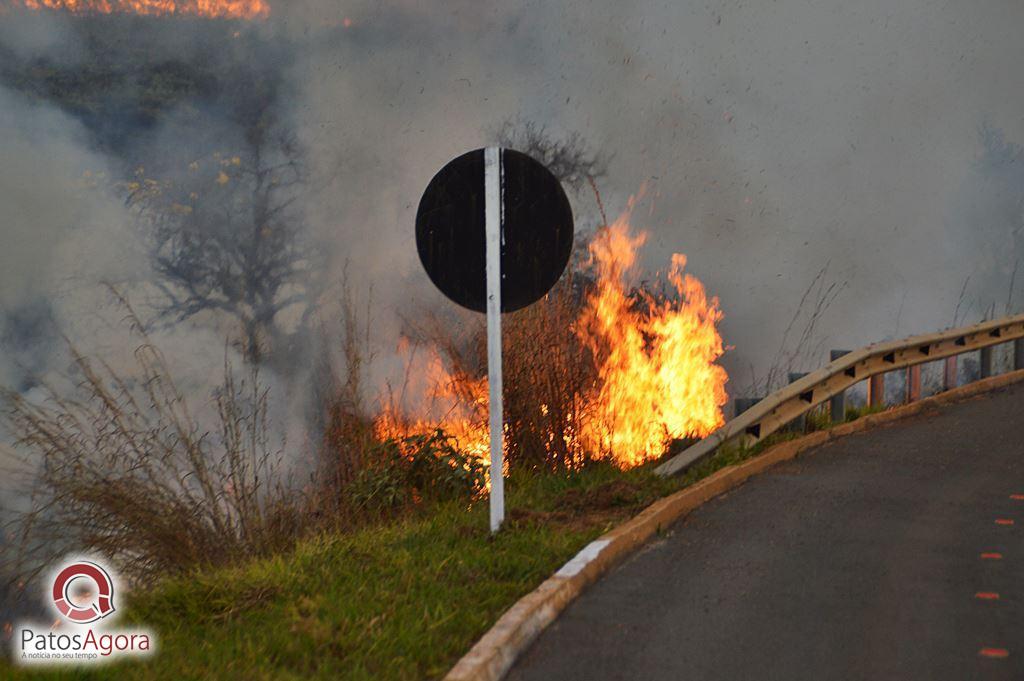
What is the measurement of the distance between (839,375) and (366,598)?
7427 millimetres

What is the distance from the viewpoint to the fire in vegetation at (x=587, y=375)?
11297mm

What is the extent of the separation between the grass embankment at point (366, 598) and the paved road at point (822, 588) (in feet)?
1.51

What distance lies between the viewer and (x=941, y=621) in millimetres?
6562

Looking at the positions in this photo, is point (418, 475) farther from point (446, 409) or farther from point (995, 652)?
point (995, 652)

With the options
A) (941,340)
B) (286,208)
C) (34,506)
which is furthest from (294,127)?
(34,506)

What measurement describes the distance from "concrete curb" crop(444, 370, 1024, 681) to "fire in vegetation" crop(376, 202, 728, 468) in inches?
47.6

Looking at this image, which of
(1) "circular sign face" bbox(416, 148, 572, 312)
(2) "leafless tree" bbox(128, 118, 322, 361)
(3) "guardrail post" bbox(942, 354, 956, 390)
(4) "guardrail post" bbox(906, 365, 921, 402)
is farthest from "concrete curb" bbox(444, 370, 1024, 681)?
(2) "leafless tree" bbox(128, 118, 322, 361)

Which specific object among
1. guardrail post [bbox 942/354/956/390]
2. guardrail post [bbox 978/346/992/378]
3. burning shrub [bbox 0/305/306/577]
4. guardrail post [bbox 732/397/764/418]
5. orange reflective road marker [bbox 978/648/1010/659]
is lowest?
orange reflective road marker [bbox 978/648/1010/659]

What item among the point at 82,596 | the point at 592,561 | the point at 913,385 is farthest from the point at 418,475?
the point at 913,385

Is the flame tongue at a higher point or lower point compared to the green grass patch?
higher

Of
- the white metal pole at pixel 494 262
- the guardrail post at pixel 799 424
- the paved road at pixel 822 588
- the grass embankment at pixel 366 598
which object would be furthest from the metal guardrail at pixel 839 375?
the white metal pole at pixel 494 262

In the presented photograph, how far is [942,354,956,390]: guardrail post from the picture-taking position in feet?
49.2

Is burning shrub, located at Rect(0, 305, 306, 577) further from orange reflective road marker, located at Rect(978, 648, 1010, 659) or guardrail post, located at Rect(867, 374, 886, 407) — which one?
guardrail post, located at Rect(867, 374, 886, 407)

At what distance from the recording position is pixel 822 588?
7.21m
